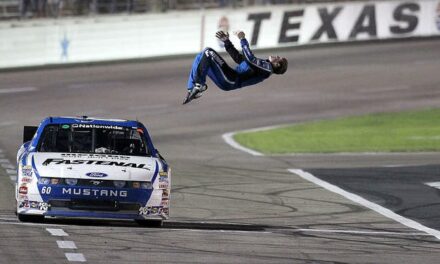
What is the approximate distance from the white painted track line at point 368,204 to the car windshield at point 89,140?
3.71 m

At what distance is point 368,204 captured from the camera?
20.0 meters

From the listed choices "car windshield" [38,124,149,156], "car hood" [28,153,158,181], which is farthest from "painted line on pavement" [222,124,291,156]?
"car hood" [28,153,158,181]

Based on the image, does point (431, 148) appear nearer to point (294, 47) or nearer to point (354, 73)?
→ point (354, 73)

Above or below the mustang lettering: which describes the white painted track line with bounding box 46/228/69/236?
below

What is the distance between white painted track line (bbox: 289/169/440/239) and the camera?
1700 cm

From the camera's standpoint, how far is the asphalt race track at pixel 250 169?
46.3 ft

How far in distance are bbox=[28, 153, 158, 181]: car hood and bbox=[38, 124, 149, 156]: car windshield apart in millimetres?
380

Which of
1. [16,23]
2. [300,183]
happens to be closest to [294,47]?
[16,23]

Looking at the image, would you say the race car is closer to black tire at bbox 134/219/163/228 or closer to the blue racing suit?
black tire at bbox 134/219/163/228

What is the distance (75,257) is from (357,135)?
70.9 feet

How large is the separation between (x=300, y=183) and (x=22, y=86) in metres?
19.2

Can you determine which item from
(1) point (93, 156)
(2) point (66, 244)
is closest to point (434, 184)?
(1) point (93, 156)

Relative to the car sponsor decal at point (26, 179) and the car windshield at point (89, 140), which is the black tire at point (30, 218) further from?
the car windshield at point (89, 140)

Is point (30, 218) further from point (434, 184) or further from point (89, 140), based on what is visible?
point (434, 184)
